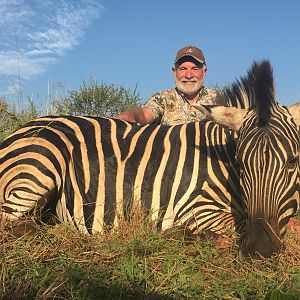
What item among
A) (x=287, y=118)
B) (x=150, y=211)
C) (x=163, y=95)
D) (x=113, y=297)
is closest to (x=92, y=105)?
(x=163, y=95)

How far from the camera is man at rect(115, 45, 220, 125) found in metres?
6.00

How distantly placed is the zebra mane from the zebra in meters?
0.01

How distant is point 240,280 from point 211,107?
1.40 meters

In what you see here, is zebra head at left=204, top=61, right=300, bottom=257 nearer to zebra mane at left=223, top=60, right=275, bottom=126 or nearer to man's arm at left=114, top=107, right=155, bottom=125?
zebra mane at left=223, top=60, right=275, bottom=126

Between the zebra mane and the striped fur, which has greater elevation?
the zebra mane

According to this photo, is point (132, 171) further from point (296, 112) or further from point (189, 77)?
point (189, 77)

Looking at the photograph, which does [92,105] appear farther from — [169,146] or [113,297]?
[113,297]

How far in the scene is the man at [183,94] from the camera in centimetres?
600

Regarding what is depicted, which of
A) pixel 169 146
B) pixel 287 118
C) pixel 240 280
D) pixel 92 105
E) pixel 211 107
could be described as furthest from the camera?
pixel 92 105

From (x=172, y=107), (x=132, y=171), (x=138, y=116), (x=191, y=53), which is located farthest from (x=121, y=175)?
(x=191, y=53)

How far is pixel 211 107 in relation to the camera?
3.26 m

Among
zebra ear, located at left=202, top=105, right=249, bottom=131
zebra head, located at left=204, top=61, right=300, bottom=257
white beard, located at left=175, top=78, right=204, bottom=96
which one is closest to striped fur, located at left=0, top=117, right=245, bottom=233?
zebra ear, located at left=202, top=105, right=249, bottom=131

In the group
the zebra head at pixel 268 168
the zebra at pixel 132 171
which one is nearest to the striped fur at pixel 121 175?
the zebra at pixel 132 171

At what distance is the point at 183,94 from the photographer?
20.2 feet
